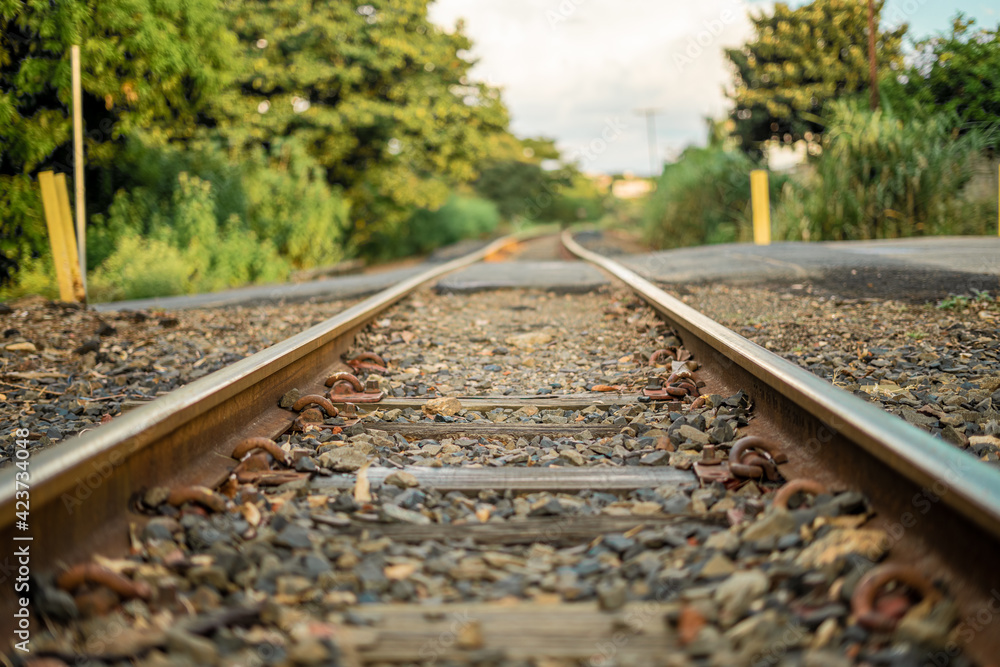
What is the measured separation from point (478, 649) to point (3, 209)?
814 centimetres

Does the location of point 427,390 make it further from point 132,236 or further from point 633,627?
point 132,236

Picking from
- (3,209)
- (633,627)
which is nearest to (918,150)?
(633,627)

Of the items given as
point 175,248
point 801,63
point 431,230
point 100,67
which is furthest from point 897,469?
point 431,230

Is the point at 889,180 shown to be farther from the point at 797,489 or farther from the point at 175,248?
the point at 175,248

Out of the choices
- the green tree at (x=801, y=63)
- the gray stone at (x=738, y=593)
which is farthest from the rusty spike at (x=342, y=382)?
the green tree at (x=801, y=63)

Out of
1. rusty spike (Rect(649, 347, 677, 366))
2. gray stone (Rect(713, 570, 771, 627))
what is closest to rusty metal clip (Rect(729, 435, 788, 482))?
gray stone (Rect(713, 570, 771, 627))

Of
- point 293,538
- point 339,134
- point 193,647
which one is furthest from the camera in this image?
point 339,134

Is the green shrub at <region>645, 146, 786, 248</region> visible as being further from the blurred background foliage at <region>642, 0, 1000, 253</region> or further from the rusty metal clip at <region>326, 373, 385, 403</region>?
the rusty metal clip at <region>326, 373, 385, 403</region>

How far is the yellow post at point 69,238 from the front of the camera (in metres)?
6.52

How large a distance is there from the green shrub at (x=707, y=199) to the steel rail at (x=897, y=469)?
10.4 m

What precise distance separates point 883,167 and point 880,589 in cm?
912

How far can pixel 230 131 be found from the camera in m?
14.5

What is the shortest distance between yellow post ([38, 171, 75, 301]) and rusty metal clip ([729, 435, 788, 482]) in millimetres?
6418

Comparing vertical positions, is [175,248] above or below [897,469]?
above
